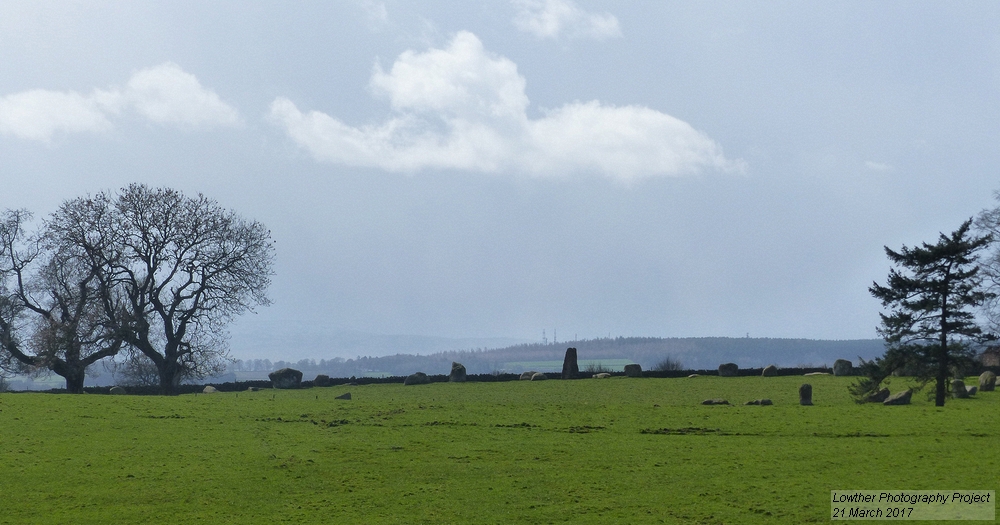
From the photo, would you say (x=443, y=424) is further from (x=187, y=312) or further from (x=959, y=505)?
(x=187, y=312)

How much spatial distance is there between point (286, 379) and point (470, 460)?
39528mm

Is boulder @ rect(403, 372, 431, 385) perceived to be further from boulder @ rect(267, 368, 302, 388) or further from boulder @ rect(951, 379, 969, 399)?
boulder @ rect(951, 379, 969, 399)

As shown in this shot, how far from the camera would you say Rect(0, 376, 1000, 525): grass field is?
15.9 m

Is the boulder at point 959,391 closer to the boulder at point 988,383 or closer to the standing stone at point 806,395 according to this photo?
the boulder at point 988,383

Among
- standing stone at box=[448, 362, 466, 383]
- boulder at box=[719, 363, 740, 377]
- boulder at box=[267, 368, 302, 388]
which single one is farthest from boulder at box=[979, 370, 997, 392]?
boulder at box=[267, 368, 302, 388]

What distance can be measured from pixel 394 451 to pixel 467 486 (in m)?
4.52

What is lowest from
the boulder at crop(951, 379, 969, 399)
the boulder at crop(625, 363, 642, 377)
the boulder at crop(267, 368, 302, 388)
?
the boulder at crop(267, 368, 302, 388)

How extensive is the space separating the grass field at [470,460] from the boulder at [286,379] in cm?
2510

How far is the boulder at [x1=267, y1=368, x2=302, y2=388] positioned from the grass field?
988 inches

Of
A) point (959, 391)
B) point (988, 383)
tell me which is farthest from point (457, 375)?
point (988, 383)

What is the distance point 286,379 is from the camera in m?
57.5

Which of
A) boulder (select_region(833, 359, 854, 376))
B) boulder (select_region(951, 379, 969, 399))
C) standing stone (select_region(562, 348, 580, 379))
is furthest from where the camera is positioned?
standing stone (select_region(562, 348, 580, 379))

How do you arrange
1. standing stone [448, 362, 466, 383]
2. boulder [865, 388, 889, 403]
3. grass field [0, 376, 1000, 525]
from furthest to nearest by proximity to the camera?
standing stone [448, 362, 466, 383] < boulder [865, 388, 889, 403] < grass field [0, 376, 1000, 525]

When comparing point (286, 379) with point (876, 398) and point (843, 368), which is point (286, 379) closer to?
point (843, 368)
